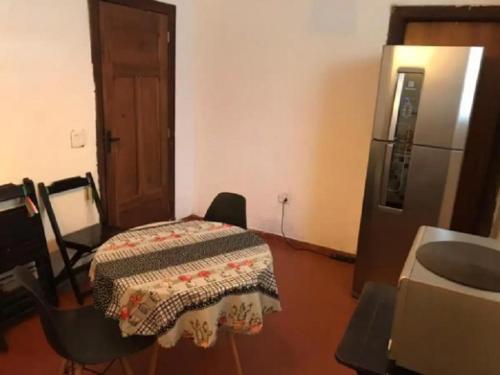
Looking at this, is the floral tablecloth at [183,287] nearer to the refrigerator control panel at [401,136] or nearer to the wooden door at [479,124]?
the refrigerator control panel at [401,136]

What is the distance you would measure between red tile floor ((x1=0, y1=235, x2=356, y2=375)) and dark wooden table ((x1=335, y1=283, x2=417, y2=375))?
1.02 metres

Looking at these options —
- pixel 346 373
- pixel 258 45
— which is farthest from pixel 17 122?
pixel 346 373

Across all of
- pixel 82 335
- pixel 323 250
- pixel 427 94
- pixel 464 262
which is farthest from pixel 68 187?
pixel 464 262

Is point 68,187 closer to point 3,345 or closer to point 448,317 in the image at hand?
point 3,345

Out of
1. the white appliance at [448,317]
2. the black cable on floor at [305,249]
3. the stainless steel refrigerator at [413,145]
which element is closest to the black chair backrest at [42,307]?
the white appliance at [448,317]

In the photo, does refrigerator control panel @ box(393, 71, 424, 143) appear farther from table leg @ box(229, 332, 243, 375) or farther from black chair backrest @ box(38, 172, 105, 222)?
black chair backrest @ box(38, 172, 105, 222)

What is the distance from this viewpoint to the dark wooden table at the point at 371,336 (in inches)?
44.4

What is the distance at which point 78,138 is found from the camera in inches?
114

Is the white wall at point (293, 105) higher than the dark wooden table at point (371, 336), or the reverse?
the white wall at point (293, 105)

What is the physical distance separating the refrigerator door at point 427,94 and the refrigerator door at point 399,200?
0.09 meters

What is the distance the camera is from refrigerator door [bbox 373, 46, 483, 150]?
7.71ft

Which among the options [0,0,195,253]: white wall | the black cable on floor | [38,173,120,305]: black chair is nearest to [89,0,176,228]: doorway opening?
[0,0,195,253]: white wall

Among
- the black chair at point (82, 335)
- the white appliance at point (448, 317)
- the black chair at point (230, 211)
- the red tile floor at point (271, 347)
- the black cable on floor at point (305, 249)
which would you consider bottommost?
the red tile floor at point (271, 347)

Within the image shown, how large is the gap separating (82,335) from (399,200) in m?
2.01
